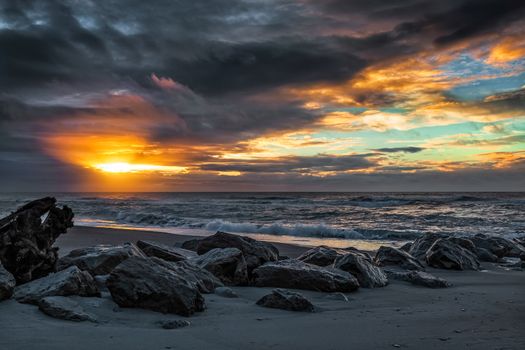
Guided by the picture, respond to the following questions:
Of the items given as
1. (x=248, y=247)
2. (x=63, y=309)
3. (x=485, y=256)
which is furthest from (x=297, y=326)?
(x=485, y=256)

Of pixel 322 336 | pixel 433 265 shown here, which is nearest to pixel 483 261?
pixel 433 265

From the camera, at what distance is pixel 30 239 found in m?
5.72

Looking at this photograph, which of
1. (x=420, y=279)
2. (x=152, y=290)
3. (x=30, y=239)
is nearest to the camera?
(x=152, y=290)

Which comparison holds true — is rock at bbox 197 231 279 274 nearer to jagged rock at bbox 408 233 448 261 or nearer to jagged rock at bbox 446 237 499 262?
jagged rock at bbox 408 233 448 261

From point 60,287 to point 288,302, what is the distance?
2493mm

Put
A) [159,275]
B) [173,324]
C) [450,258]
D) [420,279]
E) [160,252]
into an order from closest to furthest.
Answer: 1. [173,324]
2. [159,275]
3. [420,279]
4. [160,252]
5. [450,258]

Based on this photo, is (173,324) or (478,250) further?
(478,250)

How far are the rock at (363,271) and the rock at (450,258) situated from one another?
2637mm

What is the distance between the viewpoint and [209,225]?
73.8ft

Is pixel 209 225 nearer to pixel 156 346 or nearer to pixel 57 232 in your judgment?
pixel 57 232

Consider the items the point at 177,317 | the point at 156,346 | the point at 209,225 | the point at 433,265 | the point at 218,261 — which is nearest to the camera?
the point at 156,346

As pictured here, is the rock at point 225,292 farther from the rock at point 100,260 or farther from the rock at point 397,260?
the rock at point 397,260

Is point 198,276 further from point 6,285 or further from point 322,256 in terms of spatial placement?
point 322,256

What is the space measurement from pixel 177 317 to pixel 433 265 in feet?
21.3
